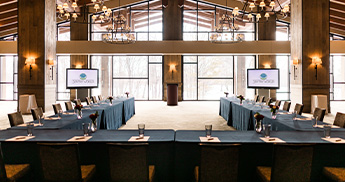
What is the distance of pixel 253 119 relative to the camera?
17.5 feet

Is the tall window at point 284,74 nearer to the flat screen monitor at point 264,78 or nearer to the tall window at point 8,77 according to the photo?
the flat screen monitor at point 264,78

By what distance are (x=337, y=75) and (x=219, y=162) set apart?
15.7 metres

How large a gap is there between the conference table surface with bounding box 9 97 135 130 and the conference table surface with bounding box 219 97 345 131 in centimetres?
326

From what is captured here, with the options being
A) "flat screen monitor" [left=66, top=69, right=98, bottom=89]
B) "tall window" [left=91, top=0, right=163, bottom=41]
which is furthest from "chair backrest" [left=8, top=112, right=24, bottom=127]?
"tall window" [left=91, top=0, right=163, bottom=41]

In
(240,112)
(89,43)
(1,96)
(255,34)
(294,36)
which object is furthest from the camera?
(1,96)

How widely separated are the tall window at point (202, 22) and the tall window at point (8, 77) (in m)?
10.8

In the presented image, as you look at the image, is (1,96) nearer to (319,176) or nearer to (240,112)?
(240,112)

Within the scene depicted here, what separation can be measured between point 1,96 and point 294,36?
54.6 ft

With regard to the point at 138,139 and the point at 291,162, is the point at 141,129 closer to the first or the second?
the point at 138,139

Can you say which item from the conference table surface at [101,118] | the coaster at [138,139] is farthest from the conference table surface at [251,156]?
the conference table surface at [101,118]

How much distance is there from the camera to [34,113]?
4.53m

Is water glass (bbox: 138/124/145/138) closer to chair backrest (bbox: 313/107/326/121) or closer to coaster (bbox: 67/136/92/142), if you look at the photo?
coaster (bbox: 67/136/92/142)

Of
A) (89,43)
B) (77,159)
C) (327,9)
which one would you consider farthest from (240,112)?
(89,43)

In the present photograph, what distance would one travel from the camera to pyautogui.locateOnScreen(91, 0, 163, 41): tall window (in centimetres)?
1377
